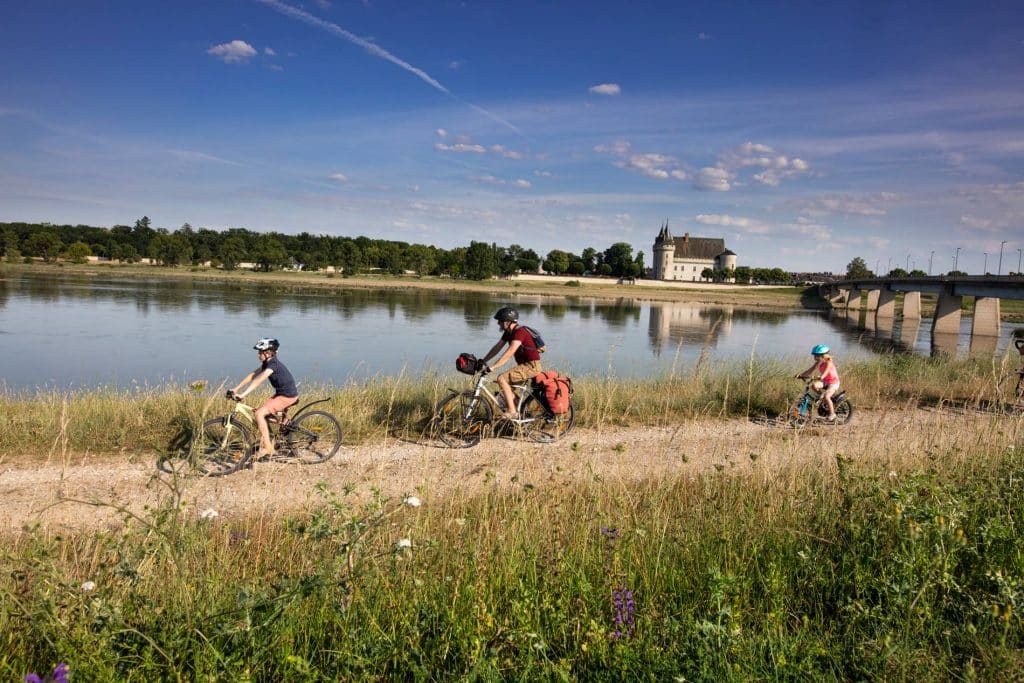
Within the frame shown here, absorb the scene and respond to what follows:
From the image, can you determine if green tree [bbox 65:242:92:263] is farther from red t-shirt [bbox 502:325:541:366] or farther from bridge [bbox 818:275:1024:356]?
red t-shirt [bbox 502:325:541:366]

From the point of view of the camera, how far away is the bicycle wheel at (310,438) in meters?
8.12

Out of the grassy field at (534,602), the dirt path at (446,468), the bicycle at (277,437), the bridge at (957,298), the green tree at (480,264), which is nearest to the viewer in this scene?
the grassy field at (534,602)

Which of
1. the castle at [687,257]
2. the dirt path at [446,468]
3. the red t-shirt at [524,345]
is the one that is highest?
the castle at [687,257]

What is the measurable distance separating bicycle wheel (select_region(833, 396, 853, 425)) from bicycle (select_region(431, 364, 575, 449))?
15.7 feet

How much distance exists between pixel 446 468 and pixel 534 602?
1862 millimetres

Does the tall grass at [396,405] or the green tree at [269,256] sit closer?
the tall grass at [396,405]

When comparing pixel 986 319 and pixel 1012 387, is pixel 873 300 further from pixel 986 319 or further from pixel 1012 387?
pixel 1012 387

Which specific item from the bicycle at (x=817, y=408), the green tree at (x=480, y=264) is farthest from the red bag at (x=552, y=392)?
the green tree at (x=480, y=264)

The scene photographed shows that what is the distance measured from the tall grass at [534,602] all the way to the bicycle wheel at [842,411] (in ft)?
22.2

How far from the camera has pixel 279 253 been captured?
423 ft

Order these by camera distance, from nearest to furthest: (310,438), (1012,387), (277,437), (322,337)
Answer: (277,437)
(310,438)
(1012,387)
(322,337)

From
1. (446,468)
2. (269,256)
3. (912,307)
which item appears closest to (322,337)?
(446,468)

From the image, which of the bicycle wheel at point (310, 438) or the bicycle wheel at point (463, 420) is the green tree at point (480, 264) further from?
the bicycle wheel at point (310, 438)

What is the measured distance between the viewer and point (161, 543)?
3.00m
